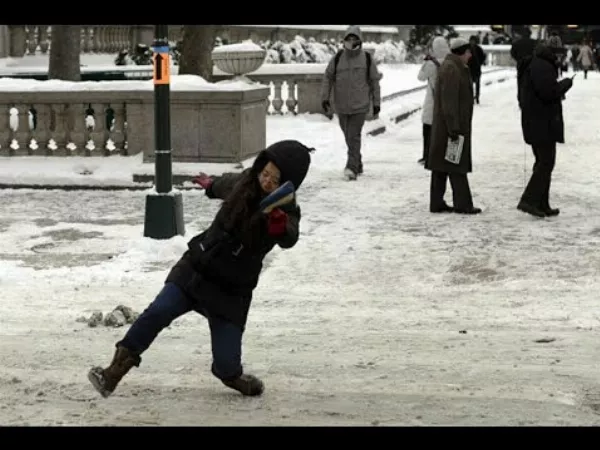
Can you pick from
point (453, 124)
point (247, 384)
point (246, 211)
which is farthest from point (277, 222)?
point (453, 124)

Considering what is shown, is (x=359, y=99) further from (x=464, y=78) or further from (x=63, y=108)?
(x=63, y=108)

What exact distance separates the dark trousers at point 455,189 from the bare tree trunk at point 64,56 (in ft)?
36.5

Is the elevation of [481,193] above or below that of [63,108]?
below

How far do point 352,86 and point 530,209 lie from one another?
3236 millimetres

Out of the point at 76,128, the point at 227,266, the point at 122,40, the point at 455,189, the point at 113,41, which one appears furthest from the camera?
the point at 122,40

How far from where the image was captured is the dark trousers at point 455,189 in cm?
1073

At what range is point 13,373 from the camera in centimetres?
554

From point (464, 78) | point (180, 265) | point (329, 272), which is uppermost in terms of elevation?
point (464, 78)

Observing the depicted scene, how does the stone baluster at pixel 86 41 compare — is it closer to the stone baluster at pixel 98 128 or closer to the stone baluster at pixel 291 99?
the stone baluster at pixel 291 99

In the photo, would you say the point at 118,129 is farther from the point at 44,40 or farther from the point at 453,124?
the point at 44,40

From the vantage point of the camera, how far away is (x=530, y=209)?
1077 centimetres

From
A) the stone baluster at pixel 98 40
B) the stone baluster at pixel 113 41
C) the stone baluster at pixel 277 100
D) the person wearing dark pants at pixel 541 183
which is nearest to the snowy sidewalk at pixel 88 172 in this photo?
the person wearing dark pants at pixel 541 183
